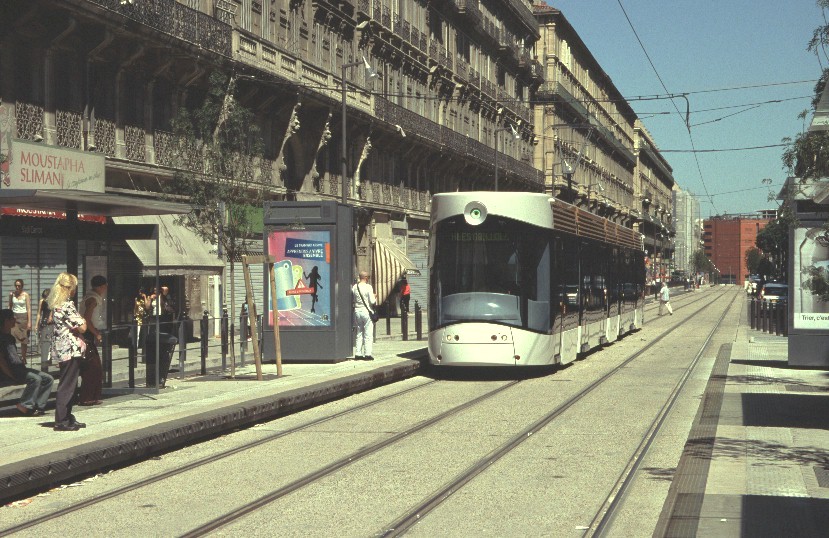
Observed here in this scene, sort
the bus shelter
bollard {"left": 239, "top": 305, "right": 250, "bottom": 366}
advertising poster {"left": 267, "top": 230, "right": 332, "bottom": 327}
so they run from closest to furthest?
the bus shelter < bollard {"left": 239, "top": 305, "right": 250, "bottom": 366} < advertising poster {"left": 267, "top": 230, "right": 332, "bottom": 327}

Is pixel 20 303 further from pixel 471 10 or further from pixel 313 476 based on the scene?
pixel 471 10

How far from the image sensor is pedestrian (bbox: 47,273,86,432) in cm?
1258

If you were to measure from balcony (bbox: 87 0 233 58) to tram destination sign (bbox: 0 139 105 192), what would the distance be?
3.47 metres

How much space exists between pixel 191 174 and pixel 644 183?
415 feet

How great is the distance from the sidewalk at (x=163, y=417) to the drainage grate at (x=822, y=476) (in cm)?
601

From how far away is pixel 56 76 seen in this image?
25.3m

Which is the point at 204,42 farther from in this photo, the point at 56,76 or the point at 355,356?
the point at 355,356

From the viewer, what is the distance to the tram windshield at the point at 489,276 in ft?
67.0

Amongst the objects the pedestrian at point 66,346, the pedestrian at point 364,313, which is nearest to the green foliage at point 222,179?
the pedestrian at point 364,313

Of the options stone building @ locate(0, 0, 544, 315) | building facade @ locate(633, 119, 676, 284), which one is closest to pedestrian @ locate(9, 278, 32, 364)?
stone building @ locate(0, 0, 544, 315)

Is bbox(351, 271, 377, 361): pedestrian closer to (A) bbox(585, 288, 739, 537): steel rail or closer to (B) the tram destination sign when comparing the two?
(B) the tram destination sign

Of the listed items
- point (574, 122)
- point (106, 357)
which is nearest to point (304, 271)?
point (106, 357)

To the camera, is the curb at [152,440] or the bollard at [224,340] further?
the bollard at [224,340]

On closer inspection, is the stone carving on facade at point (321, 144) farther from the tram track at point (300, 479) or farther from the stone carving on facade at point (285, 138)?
the tram track at point (300, 479)
